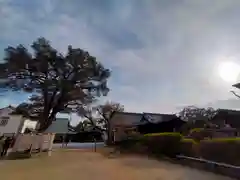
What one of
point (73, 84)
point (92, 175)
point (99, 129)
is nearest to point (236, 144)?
point (92, 175)

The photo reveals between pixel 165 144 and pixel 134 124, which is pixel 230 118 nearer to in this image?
pixel 165 144

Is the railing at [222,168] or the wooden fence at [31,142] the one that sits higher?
the wooden fence at [31,142]

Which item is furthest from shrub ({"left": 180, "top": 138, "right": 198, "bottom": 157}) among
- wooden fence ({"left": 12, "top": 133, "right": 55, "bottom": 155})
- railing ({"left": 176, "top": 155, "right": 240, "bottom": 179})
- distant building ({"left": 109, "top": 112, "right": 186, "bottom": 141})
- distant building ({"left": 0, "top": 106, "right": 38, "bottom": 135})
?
distant building ({"left": 0, "top": 106, "right": 38, "bottom": 135})

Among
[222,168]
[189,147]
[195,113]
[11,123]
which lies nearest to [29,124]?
[11,123]

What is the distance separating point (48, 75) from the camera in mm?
26422

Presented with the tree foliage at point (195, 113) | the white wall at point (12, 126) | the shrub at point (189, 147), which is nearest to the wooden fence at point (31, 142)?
the white wall at point (12, 126)

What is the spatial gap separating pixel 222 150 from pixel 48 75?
21302 mm

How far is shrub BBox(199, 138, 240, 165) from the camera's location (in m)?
8.91

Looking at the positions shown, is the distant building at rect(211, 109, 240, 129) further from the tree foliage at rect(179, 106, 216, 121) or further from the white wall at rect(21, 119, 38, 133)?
the white wall at rect(21, 119, 38, 133)

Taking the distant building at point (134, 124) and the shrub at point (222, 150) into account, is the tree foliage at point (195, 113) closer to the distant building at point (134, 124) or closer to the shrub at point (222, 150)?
the distant building at point (134, 124)

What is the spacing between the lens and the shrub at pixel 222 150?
29.2 feet

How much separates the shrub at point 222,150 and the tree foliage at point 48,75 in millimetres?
18349

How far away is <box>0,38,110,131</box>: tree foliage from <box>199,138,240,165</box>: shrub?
60.2 ft

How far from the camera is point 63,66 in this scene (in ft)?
87.5
